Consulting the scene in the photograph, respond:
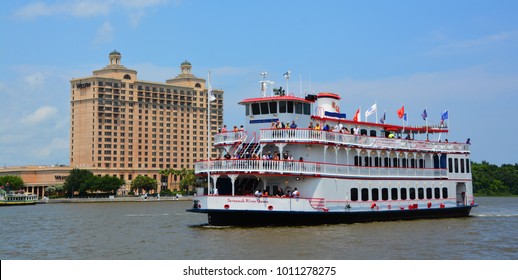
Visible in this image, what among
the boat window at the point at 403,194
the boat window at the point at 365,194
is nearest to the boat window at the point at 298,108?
the boat window at the point at 365,194

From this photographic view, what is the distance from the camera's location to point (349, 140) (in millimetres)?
35375

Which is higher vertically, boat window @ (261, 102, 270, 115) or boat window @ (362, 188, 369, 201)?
boat window @ (261, 102, 270, 115)

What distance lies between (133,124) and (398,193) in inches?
5435

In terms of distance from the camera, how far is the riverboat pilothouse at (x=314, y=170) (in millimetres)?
31719

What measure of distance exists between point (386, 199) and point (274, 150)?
8.14m

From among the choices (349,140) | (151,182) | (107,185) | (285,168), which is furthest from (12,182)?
(285,168)

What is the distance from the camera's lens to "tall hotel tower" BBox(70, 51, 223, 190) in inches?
6358

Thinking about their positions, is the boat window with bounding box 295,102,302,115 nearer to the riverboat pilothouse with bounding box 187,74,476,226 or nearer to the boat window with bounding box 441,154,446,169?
the riverboat pilothouse with bounding box 187,74,476,226

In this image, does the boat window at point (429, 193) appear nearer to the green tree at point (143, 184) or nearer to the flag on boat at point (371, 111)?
the flag on boat at point (371, 111)

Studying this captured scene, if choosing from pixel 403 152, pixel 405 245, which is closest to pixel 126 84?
pixel 403 152

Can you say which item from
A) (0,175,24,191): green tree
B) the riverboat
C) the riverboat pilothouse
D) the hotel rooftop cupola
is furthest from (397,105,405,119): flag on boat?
the hotel rooftop cupola

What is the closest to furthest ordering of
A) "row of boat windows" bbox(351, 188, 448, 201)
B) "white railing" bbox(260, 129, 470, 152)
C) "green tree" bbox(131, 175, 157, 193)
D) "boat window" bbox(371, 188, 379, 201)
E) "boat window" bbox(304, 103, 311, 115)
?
"white railing" bbox(260, 129, 470, 152) < "boat window" bbox(304, 103, 311, 115) < "row of boat windows" bbox(351, 188, 448, 201) < "boat window" bbox(371, 188, 379, 201) < "green tree" bbox(131, 175, 157, 193)

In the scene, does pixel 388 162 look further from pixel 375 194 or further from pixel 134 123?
pixel 134 123

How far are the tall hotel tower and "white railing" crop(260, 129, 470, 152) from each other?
125 m
